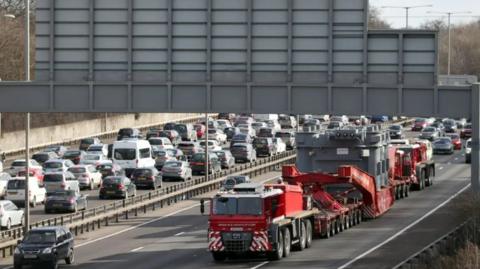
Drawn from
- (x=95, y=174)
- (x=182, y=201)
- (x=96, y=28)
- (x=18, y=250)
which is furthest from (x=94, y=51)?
(x=95, y=174)

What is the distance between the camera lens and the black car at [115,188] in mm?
74188

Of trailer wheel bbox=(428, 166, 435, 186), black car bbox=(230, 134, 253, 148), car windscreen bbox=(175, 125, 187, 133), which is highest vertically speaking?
car windscreen bbox=(175, 125, 187, 133)

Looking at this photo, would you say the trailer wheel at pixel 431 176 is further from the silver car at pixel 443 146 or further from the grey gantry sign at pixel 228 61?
the grey gantry sign at pixel 228 61

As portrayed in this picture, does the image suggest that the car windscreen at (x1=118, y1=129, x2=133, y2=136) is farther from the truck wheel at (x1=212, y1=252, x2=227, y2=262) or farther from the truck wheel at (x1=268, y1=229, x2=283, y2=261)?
the truck wheel at (x1=268, y1=229, x2=283, y2=261)

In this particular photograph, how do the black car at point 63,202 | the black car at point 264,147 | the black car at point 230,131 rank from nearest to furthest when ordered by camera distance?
1. the black car at point 63,202
2. the black car at point 264,147
3. the black car at point 230,131

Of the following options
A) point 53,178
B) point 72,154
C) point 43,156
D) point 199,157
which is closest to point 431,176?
point 199,157

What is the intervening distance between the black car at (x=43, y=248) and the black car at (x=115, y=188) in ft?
78.0

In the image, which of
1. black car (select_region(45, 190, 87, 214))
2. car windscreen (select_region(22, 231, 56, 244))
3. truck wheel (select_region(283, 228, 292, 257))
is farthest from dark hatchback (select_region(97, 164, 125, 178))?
car windscreen (select_region(22, 231, 56, 244))

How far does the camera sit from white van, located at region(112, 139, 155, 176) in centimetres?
8838

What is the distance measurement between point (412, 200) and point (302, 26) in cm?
2316

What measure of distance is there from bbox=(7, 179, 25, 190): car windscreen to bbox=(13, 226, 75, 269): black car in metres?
20.7

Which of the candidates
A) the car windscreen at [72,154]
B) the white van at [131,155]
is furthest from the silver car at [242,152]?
the white van at [131,155]

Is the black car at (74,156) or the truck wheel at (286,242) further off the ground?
the black car at (74,156)

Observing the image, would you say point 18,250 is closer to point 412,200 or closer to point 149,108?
point 149,108
